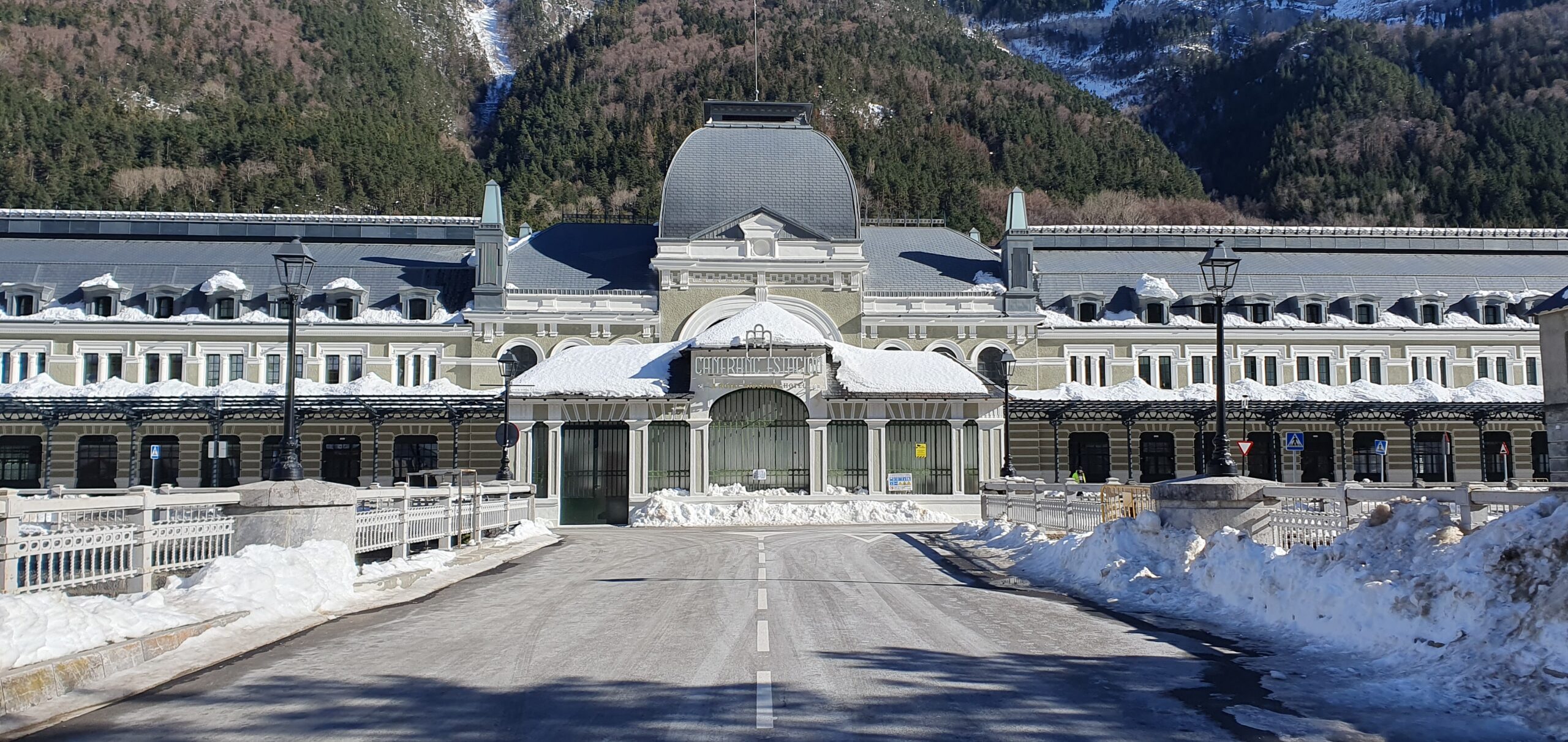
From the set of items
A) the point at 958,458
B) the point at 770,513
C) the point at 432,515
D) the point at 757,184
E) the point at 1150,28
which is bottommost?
the point at 770,513

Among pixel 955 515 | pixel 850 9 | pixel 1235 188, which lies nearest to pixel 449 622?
pixel 955 515

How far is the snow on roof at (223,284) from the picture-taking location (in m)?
53.0

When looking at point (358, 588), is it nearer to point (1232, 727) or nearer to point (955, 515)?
point (1232, 727)

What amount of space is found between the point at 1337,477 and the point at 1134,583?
136 ft

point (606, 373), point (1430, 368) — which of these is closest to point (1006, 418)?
point (606, 373)

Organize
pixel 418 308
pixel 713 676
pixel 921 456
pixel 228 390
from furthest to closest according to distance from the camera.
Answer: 1. pixel 418 308
2. pixel 228 390
3. pixel 921 456
4. pixel 713 676

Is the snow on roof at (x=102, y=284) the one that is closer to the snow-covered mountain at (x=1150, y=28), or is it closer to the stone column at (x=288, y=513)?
the stone column at (x=288, y=513)

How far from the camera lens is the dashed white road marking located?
26.5 feet

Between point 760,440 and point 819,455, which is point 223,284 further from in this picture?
point 819,455

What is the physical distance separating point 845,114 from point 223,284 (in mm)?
67251

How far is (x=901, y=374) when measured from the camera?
44.4 m

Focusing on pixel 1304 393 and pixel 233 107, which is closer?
pixel 1304 393

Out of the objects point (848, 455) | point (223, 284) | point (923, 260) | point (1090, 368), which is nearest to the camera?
point (848, 455)

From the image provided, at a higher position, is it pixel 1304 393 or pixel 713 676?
pixel 1304 393
